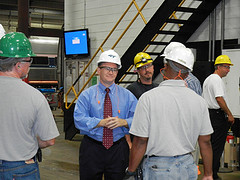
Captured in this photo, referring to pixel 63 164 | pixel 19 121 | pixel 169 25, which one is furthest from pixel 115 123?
pixel 169 25

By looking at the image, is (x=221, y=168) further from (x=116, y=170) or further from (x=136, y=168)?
(x=136, y=168)

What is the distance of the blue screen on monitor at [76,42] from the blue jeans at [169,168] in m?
8.85

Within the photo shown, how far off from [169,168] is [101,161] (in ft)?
3.64

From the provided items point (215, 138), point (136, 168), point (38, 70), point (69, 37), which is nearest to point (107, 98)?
point (136, 168)

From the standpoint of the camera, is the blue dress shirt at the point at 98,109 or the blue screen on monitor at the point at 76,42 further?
the blue screen on monitor at the point at 76,42

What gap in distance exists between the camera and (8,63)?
268 centimetres

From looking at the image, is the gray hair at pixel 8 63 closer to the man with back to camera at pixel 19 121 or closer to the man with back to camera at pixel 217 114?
the man with back to camera at pixel 19 121

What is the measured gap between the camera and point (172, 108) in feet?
8.80

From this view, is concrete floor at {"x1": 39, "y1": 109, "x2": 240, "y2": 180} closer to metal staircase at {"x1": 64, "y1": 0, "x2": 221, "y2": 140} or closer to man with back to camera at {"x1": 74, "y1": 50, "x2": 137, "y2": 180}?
man with back to camera at {"x1": 74, "y1": 50, "x2": 137, "y2": 180}

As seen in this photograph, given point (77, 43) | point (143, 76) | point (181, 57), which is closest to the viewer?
point (181, 57)

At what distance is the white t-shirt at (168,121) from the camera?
2.67m

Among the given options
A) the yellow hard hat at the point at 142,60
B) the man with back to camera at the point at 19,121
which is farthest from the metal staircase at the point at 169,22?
the man with back to camera at the point at 19,121

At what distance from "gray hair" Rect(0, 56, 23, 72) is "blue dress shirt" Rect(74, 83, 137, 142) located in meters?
1.08

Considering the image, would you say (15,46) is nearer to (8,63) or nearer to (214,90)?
(8,63)
